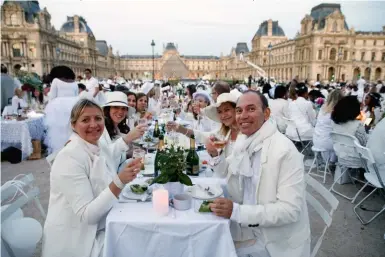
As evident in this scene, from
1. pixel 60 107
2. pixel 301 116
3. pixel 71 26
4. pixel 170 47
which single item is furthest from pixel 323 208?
pixel 170 47

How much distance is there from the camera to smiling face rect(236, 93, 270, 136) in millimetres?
1753

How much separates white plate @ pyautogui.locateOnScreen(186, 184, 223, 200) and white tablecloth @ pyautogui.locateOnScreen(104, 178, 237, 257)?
223 mm

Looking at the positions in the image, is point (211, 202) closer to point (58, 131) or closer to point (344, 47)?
point (58, 131)

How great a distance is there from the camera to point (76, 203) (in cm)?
156

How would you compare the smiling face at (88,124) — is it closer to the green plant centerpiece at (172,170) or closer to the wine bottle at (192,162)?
the green plant centerpiece at (172,170)

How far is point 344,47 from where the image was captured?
51125 mm

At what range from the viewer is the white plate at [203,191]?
176 cm

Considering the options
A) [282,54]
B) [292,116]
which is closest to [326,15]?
[282,54]

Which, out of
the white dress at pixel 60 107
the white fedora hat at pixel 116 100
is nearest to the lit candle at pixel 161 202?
the white fedora hat at pixel 116 100

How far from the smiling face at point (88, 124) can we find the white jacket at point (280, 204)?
1.11m

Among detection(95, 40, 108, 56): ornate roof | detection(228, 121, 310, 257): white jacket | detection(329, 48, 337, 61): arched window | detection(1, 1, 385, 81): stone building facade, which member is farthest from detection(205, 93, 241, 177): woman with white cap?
detection(95, 40, 108, 56): ornate roof

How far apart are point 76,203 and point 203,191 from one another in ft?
2.69

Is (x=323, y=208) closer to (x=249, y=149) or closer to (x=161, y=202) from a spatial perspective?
(x=249, y=149)

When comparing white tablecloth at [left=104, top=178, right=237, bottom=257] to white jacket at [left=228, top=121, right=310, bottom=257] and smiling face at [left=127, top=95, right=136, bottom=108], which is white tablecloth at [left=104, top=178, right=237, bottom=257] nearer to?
white jacket at [left=228, top=121, right=310, bottom=257]
